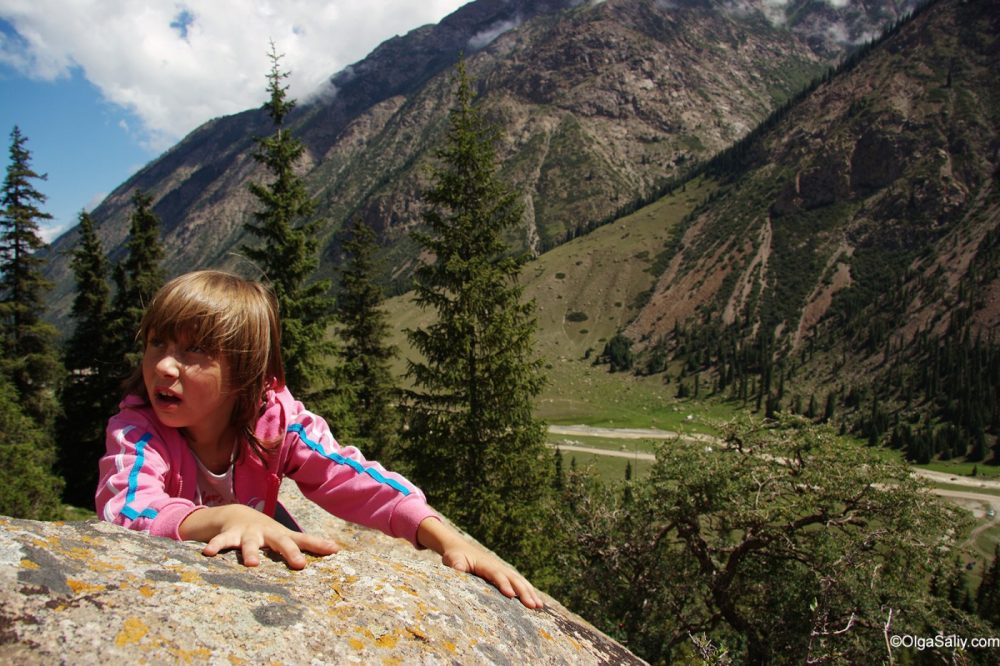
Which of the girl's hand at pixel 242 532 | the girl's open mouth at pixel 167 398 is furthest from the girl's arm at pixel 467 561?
the girl's open mouth at pixel 167 398

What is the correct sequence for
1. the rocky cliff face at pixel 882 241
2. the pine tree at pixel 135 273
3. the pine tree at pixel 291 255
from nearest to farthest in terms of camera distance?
the pine tree at pixel 291 255 → the pine tree at pixel 135 273 → the rocky cliff face at pixel 882 241

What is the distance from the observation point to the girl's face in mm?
2566

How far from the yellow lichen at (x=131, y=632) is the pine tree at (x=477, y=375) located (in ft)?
42.2

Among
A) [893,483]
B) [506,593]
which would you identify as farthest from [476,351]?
[506,593]

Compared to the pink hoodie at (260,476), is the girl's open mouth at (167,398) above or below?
above

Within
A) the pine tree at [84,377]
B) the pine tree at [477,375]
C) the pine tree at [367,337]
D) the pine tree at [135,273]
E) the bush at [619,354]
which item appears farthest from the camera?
the bush at [619,354]

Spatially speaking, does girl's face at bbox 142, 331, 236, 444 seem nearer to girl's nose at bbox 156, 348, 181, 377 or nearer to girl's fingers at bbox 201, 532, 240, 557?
girl's nose at bbox 156, 348, 181, 377

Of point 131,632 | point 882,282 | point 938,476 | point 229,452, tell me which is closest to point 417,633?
point 131,632

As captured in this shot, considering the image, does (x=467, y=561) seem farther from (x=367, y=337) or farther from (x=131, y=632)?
(x=367, y=337)

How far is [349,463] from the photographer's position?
324cm

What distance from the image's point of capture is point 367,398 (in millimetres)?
27562

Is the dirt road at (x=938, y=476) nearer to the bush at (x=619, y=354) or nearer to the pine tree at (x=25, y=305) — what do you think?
the pine tree at (x=25, y=305)

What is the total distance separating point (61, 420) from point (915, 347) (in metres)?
161

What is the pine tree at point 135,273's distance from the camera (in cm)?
2530
